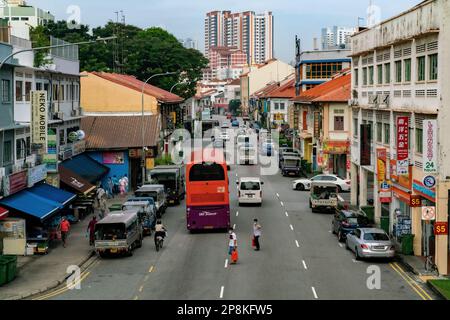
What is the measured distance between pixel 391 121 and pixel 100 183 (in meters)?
27.4

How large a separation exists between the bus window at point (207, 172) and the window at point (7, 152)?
31.7ft

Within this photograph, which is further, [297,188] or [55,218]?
[297,188]

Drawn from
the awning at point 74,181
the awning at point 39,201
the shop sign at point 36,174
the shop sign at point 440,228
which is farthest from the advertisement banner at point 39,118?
the shop sign at point 440,228

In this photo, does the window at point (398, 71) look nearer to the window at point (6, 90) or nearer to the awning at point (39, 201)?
the awning at point (39, 201)

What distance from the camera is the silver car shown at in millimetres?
33312

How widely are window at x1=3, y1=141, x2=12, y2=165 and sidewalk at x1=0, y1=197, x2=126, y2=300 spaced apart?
4992 mm

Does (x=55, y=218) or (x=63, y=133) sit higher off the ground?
(x=63, y=133)

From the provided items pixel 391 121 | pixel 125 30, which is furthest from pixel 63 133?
pixel 125 30

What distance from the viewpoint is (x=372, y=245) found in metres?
33.3

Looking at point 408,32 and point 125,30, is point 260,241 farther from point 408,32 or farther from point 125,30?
point 125,30

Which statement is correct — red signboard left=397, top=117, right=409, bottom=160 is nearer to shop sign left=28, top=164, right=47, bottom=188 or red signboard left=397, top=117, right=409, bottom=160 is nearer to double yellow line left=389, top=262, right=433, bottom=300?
double yellow line left=389, top=262, right=433, bottom=300

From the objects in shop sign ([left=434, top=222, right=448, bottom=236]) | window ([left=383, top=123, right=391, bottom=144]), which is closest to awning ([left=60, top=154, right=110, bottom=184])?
window ([left=383, top=123, right=391, bottom=144])

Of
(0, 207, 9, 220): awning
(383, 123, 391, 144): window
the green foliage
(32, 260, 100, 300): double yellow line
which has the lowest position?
(32, 260, 100, 300): double yellow line

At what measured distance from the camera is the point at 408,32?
36.9 meters
